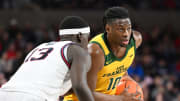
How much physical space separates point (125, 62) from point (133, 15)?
8.94 meters

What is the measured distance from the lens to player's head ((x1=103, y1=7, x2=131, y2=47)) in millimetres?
4019

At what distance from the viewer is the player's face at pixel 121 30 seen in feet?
13.2

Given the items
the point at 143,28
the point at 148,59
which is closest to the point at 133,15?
the point at 143,28

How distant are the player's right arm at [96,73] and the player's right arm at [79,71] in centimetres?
89

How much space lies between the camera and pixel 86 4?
13.2 metres

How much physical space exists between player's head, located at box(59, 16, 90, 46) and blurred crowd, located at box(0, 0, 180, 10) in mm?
9310

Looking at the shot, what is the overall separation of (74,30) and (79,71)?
1.71 feet

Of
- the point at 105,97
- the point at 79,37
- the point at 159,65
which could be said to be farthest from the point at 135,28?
the point at 79,37

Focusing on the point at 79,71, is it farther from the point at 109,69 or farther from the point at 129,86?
the point at 129,86

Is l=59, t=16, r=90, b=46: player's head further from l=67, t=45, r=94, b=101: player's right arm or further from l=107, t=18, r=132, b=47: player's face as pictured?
l=107, t=18, r=132, b=47: player's face

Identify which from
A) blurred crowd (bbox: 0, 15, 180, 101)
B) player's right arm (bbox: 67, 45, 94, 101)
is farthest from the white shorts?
blurred crowd (bbox: 0, 15, 180, 101)

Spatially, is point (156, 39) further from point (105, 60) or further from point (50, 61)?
point (50, 61)

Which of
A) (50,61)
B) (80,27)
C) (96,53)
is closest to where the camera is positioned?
(50,61)

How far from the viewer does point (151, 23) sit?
43.9 feet
